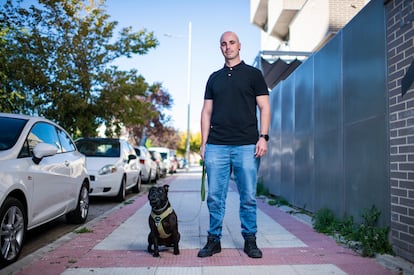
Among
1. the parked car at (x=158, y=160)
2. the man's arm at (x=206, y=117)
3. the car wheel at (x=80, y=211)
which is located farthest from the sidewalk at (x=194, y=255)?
the parked car at (x=158, y=160)

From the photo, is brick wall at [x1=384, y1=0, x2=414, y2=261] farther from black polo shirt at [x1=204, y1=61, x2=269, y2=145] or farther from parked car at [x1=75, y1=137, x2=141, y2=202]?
parked car at [x1=75, y1=137, x2=141, y2=202]

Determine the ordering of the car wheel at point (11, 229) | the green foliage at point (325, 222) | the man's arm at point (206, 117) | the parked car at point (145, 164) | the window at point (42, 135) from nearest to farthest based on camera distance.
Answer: the car wheel at point (11, 229)
the man's arm at point (206, 117)
the window at point (42, 135)
the green foliage at point (325, 222)
the parked car at point (145, 164)

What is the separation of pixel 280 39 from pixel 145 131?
14.1m

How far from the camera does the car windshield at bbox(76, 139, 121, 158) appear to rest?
33.8 feet

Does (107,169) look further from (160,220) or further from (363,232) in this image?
(363,232)

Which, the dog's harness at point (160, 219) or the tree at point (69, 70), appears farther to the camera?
the tree at point (69, 70)

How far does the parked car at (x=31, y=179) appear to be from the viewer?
4027mm

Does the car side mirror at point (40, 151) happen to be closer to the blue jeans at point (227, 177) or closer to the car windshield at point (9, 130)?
the car windshield at point (9, 130)

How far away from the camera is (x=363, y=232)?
4508 millimetres

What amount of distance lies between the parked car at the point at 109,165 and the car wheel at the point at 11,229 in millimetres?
5113

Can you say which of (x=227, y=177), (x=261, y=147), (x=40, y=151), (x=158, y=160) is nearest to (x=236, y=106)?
(x=261, y=147)

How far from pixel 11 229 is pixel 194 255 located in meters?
1.84

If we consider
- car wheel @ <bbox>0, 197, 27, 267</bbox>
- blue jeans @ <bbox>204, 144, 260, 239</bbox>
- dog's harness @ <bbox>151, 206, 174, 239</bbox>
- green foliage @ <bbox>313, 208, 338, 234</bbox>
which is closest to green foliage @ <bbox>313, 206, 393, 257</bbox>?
green foliage @ <bbox>313, 208, 338, 234</bbox>

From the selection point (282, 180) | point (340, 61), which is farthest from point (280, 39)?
point (340, 61)
